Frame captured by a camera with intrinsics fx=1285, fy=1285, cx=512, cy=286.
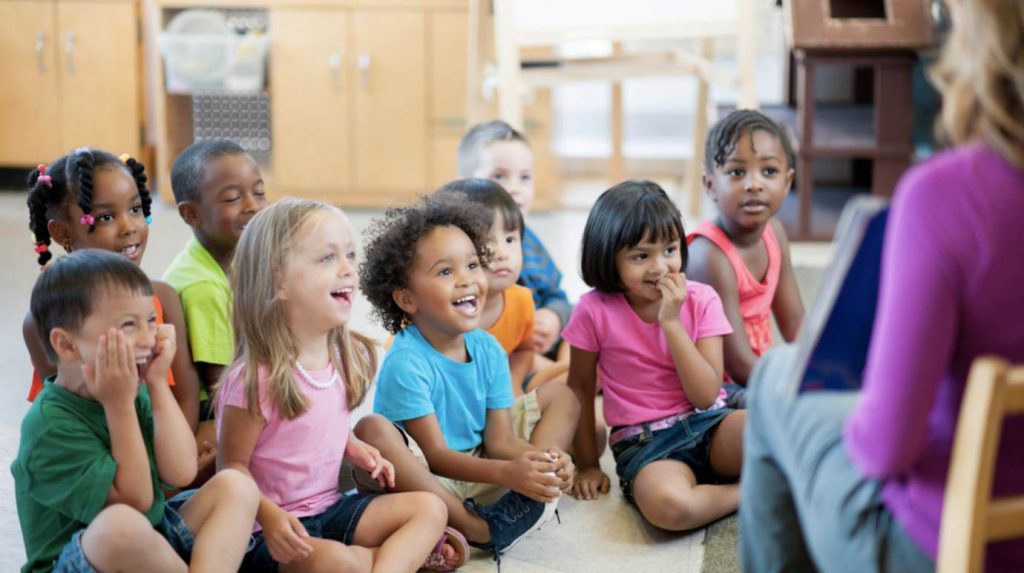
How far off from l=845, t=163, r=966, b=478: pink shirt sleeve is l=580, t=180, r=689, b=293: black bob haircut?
0.91 m

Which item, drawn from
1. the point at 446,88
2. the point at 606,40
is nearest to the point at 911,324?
the point at 606,40

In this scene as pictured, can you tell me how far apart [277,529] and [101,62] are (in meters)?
3.02

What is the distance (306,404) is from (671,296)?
1.94 ft

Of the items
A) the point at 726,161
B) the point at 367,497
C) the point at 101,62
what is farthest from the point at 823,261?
the point at 101,62

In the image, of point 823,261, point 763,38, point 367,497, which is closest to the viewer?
point 367,497

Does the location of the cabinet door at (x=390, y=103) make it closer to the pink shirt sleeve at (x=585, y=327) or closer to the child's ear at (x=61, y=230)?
the pink shirt sleeve at (x=585, y=327)

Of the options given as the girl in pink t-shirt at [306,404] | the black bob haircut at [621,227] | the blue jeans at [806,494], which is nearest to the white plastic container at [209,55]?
the black bob haircut at [621,227]

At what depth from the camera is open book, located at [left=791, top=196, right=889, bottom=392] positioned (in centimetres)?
111

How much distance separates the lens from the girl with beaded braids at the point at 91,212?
192cm

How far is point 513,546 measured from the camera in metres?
1.90

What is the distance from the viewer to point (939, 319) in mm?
1029

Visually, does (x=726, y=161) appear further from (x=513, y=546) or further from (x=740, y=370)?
(x=513, y=546)

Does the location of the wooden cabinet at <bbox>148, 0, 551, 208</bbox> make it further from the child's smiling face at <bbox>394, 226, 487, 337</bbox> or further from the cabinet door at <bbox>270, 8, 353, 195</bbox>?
the child's smiling face at <bbox>394, 226, 487, 337</bbox>

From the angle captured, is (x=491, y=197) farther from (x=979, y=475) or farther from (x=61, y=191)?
(x=979, y=475)
